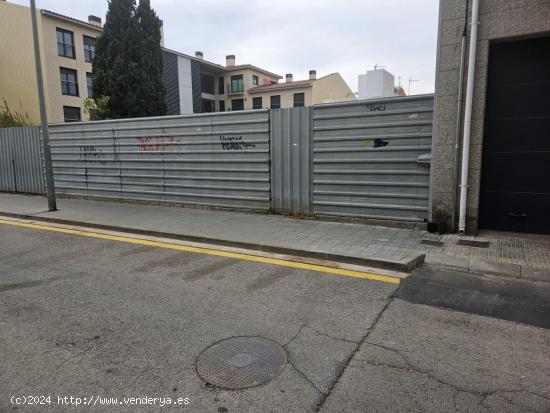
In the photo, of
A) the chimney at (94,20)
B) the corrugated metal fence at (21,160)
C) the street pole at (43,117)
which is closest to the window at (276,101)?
the chimney at (94,20)

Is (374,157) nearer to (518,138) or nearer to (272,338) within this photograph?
(518,138)

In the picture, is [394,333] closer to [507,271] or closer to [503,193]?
[507,271]

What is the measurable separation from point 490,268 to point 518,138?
276 cm

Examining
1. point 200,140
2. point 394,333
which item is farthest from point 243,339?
point 200,140

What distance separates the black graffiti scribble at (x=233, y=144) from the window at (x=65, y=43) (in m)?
25.4

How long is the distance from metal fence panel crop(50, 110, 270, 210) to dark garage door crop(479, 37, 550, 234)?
4550 mm

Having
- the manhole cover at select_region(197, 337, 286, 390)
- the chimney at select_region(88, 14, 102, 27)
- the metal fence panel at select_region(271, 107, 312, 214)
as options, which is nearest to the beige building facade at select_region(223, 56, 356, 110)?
the chimney at select_region(88, 14, 102, 27)

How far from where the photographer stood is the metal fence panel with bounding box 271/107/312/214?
878cm

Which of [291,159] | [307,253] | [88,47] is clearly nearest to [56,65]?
[88,47]

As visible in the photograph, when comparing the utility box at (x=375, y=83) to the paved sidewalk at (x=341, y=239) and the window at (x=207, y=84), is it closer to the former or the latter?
the paved sidewalk at (x=341, y=239)

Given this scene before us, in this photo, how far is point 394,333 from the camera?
373 centimetres

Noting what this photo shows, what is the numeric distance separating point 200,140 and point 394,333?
7.69 m

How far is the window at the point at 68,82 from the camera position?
29.3 m

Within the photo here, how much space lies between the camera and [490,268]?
5398mm
